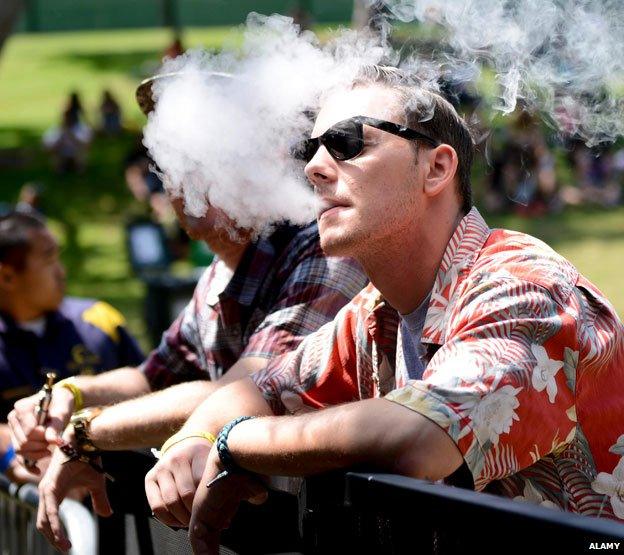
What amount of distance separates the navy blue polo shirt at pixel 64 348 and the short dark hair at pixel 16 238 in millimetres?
277

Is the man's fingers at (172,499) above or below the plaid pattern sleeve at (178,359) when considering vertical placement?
above

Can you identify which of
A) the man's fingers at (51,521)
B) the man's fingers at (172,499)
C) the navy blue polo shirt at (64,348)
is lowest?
the navy blue polo shirt at (64,348)

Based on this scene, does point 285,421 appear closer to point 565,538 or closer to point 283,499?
point 283,499

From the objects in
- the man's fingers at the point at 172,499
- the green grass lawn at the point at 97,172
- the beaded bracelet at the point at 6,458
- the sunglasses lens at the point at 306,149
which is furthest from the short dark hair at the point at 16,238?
the man's fingers at the point at 172,499

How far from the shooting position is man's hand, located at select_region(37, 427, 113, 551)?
2855mm

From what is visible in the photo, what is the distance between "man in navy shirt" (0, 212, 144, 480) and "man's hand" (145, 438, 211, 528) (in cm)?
286

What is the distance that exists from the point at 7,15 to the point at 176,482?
16.2ft

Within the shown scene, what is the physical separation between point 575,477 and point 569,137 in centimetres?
107

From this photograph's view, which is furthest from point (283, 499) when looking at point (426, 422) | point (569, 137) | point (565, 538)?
point (569, 137)

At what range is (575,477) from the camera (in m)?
2.20

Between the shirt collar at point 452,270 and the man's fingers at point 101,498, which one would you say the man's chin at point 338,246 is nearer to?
the shirt collar at point 452,270

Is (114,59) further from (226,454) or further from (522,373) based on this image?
(522,373)

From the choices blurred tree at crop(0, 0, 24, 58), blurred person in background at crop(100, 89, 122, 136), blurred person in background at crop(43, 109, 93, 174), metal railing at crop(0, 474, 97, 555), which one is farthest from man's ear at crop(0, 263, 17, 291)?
blurred person in background at crop(100, 89, 122, 136)

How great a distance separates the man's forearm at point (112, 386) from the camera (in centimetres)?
343
